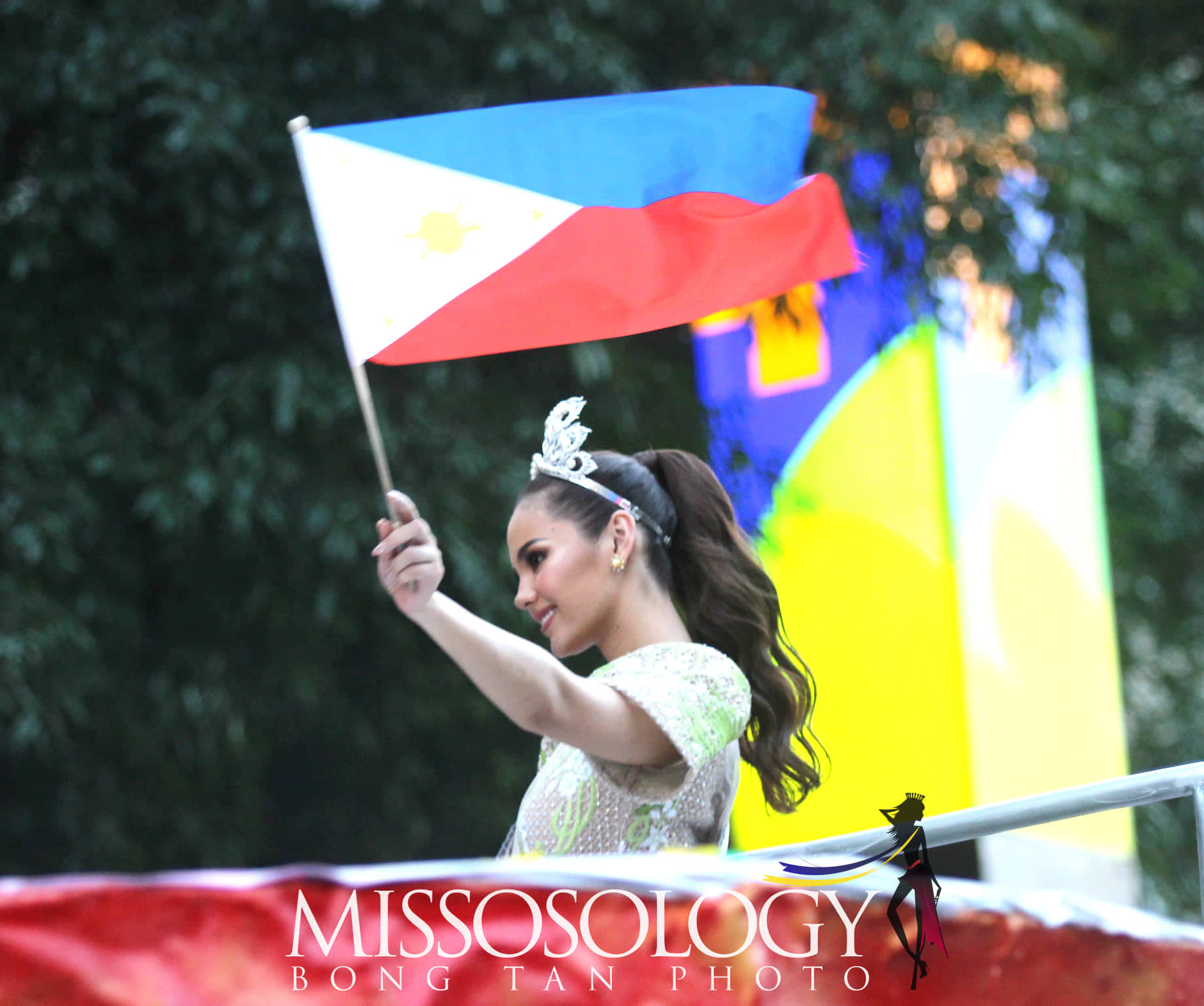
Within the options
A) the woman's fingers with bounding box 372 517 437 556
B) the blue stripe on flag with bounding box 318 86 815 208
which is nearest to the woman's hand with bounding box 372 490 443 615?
the woman's fingers with bounding box 372 517 437 556

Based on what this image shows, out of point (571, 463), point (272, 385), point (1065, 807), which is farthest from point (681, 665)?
point (272, 385)

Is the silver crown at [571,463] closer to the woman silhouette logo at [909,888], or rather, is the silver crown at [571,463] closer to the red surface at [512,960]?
the woman silhouette logo at [909,888]

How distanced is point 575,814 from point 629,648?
0.78 feet

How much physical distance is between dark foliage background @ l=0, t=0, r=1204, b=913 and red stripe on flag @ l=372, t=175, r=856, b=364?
6.27ft

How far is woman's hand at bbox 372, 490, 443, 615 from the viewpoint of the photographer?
164 cm

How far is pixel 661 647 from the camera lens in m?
1.94

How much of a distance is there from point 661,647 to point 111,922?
1.09 meters

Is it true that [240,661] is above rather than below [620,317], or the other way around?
below

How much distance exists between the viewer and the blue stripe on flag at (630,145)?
100 inches

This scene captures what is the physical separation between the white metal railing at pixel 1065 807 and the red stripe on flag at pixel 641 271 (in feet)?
3.19

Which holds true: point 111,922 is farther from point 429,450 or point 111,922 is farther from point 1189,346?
point 1189,346

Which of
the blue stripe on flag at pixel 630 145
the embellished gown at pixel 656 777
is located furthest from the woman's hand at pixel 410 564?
the blue stripe on flag at pixel 630 145

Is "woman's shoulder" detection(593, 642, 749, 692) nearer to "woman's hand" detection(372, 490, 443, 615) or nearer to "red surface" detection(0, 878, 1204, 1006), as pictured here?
"woman's hand" detection(372, 490, 443, 615)

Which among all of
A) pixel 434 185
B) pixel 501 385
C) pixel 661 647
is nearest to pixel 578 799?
pixel 661 647
